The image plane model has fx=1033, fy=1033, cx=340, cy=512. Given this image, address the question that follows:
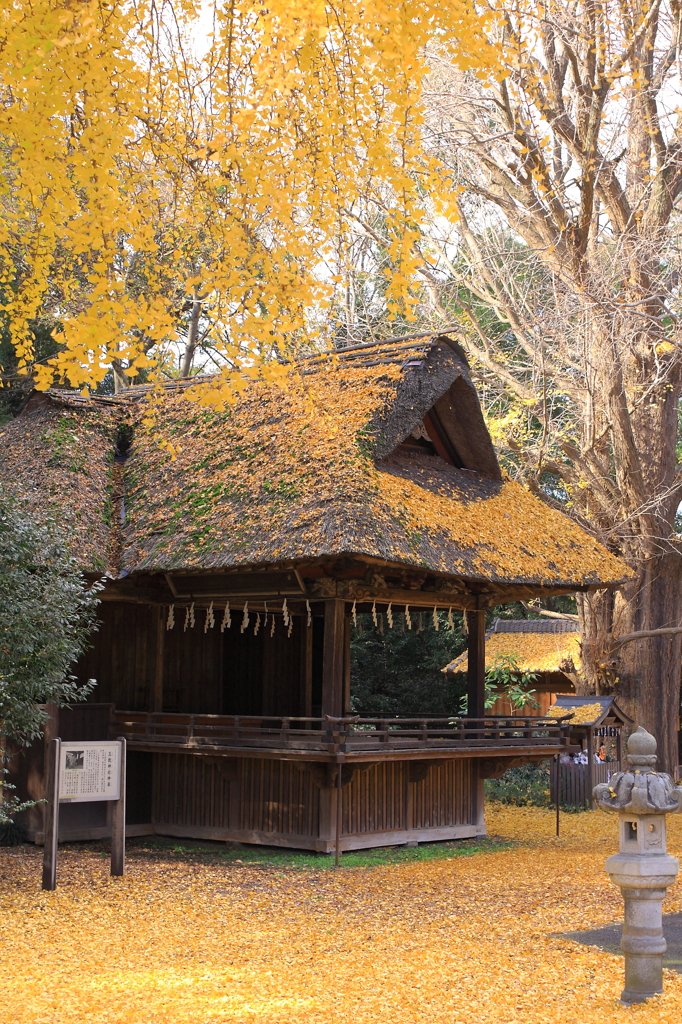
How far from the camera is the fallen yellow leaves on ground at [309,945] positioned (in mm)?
6293

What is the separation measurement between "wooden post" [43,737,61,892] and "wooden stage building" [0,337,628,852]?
2.55 m

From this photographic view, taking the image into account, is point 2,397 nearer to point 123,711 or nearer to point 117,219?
point 123,711

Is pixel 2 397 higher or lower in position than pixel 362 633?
higher

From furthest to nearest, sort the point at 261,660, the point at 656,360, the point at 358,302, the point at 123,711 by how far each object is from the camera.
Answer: the point at 358,302 → the point at 656,360 → the point at 261,660 → the point at 123,711

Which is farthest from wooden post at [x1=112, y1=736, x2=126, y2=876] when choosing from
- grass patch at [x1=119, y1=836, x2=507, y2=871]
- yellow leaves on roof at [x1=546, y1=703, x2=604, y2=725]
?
yellow leaves on roof at [x1=546, y1=703, x2=604, y2=725]

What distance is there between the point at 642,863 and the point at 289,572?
22.8 feet

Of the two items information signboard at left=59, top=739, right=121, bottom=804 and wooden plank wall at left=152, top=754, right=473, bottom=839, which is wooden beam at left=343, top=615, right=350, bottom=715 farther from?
information signboard at left=59, top=739, right=121, bottom=804

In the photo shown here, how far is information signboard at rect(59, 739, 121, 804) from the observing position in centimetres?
1039

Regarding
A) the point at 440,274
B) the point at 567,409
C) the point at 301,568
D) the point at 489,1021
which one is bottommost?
the point at 489,1021

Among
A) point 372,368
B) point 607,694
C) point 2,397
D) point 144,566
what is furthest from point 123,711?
point 2,397

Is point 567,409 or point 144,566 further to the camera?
point 567,409

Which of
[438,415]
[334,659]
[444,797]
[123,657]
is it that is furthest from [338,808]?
[438,415]

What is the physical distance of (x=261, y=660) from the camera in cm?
1564

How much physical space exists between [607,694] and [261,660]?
7920 millimetres
